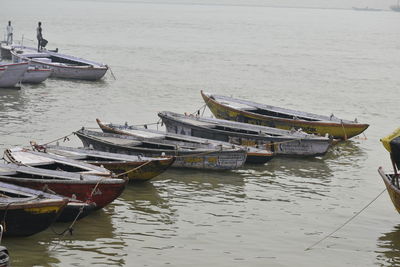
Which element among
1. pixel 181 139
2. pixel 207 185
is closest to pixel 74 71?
pixel 181 139

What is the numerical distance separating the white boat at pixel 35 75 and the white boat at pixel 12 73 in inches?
78.4

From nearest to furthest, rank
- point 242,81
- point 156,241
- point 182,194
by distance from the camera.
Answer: point 156,241 < point 182,194 < point 242,81

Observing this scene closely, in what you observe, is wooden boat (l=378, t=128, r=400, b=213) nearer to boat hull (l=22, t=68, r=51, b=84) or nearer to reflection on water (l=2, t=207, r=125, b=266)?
reflection on water (l=2, t=207, r=125, b=266)

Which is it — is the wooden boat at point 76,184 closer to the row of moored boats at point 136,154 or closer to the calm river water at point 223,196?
the row of moored boats at point 136,154

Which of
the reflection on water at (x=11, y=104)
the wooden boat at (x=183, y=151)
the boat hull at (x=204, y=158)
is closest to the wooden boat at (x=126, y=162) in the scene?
the wooden boat at (x=183, y=151)

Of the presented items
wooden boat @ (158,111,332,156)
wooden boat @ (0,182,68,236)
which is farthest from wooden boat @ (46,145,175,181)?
wooden boat @ (158,111,332,156)

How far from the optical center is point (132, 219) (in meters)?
19.8

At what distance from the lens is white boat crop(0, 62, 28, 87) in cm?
3819

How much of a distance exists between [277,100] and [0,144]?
18693mm

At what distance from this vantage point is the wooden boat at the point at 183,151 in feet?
78.7

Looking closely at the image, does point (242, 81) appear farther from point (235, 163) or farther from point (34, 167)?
point (34, 167)

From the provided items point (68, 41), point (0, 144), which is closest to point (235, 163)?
point (0, 144)

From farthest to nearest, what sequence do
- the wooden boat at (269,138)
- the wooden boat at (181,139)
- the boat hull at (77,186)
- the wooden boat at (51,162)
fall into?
the wooden boat at (269,138) < the wooden boat at (181,139) < the wooden boat at (51,162) < the boat hull at (77,186)

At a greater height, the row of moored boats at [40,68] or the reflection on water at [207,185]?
the row of moored boats at [40,68]
